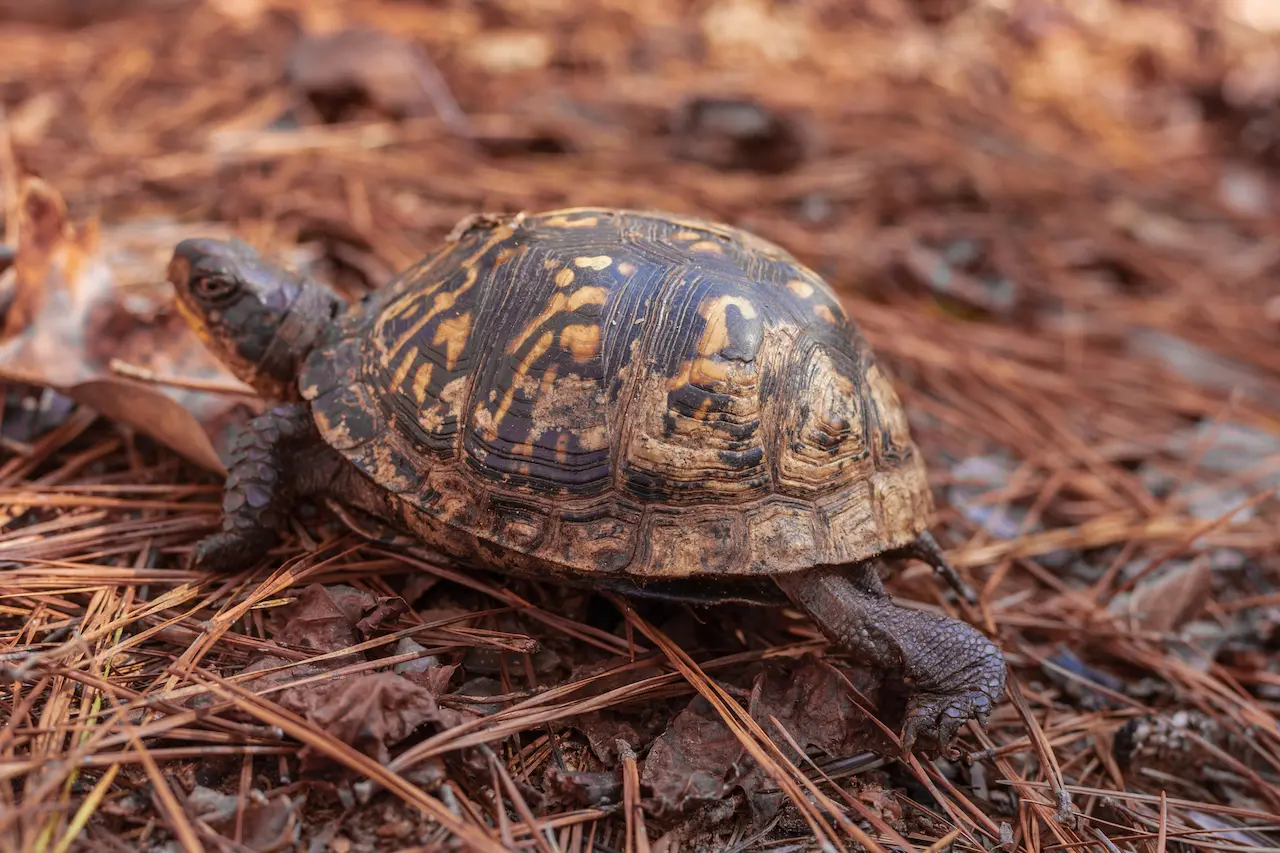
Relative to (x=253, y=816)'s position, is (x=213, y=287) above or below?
above

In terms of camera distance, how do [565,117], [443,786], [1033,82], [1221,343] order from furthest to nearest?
[1033,82]
[565,117]
[1221,343]
[443,786]

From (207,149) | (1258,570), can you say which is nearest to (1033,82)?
(1258,570)

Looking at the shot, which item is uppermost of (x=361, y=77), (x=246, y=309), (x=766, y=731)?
(x=361, y=77)

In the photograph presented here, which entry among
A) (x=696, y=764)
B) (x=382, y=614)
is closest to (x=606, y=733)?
(x=696, y=764)

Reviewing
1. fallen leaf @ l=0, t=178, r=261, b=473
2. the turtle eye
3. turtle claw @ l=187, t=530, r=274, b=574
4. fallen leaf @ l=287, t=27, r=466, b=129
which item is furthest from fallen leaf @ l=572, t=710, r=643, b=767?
fallen leaf @ l=287, t=27, r=466, b=129

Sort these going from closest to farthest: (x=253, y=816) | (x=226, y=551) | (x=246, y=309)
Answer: (x=253, y=816), (x=226, y=551), (x=246, y=309)

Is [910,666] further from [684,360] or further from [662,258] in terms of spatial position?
[662,258]

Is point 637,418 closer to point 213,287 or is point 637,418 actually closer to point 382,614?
point 382,614
